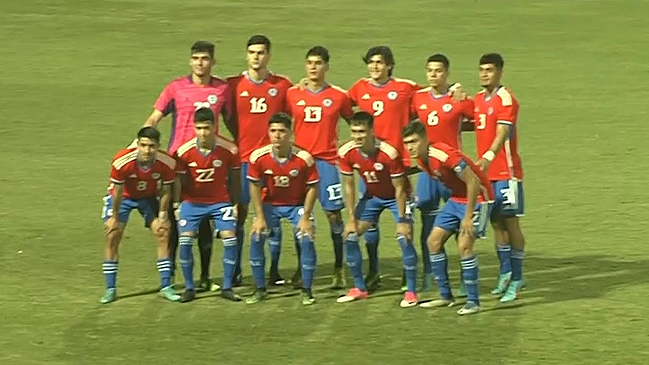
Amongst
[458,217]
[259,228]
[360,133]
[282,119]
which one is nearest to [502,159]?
[458,217]

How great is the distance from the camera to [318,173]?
39.9 feet

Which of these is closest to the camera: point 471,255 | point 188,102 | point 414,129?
point 414,129

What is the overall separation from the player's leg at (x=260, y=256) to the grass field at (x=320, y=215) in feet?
0.74

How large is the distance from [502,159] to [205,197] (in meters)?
2.42

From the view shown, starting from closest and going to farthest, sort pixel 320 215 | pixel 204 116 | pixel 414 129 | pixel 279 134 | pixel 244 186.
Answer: pixel 414 129 → pixel 279 134 → pixel 204 116 → pixel 244 186 → pixel 320 215

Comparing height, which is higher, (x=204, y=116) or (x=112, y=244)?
(x=204, y=116)

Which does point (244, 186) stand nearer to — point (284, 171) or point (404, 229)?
point (284, 171)

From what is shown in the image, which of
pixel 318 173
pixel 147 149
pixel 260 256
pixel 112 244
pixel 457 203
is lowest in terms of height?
pixel 260 256

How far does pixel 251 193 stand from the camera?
11.9 meters

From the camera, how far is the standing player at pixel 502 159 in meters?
11.9

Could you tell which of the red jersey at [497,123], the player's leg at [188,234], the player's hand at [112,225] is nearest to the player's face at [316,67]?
the red jersey at [497,123]

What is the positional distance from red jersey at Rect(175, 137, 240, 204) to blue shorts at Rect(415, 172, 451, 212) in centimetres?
156

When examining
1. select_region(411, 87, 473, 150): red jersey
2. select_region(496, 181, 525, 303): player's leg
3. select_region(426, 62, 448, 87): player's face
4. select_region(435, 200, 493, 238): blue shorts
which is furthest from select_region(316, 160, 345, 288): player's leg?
select_region(496, 181, 525, 303): player's leg

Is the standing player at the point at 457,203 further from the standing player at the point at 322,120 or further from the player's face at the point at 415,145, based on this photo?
the standing player at the point at 322,120
